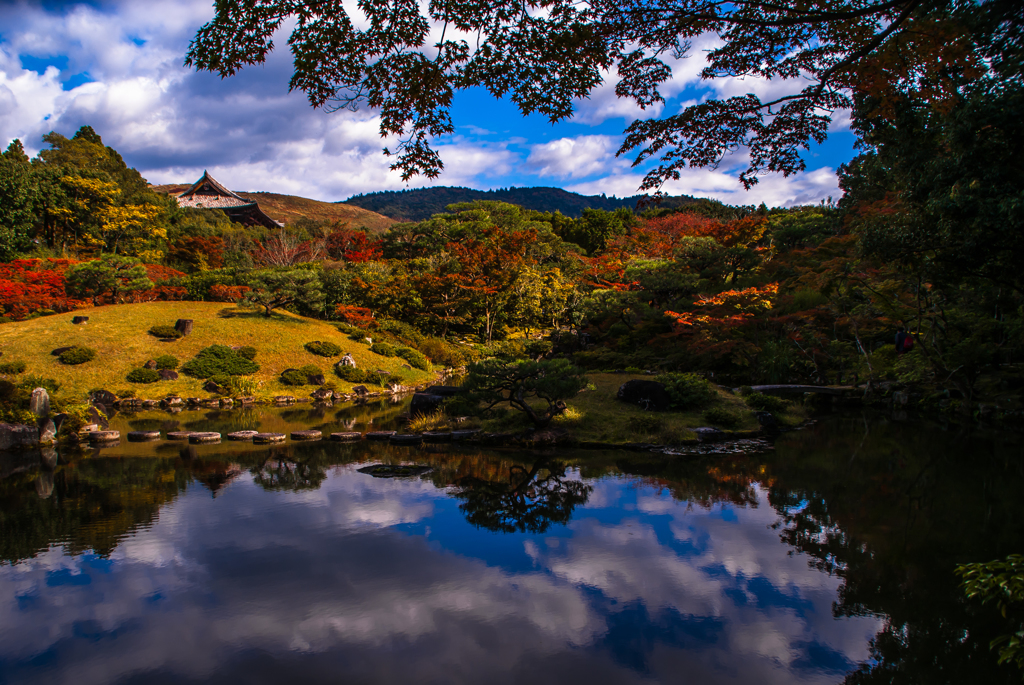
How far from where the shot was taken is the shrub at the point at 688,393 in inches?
482

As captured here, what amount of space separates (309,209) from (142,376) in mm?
87210

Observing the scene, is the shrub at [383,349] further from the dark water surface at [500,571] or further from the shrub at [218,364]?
the dark water surface at [500,571]

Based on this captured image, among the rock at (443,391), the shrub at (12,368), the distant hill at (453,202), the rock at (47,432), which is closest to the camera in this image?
the rock at (47,432)

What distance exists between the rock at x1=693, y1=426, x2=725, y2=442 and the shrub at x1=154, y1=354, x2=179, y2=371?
17.3 metres

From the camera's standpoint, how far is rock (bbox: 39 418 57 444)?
10281mm

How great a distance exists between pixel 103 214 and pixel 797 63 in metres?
36.3

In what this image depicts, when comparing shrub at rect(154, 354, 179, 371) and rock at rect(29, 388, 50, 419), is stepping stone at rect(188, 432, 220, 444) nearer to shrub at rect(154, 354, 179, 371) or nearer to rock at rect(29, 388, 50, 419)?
rock at rect(29, 388, 50, 419)

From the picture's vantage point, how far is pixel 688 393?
12.3 meters

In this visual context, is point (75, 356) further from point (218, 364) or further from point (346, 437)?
point (346, 437)

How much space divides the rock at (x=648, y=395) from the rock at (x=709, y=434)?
1313 millimetres

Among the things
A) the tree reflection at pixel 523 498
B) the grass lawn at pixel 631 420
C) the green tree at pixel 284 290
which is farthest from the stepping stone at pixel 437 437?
the green tree at pixel 284 290

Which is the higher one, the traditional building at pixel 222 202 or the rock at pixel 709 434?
the traditional building at pixel 222 202

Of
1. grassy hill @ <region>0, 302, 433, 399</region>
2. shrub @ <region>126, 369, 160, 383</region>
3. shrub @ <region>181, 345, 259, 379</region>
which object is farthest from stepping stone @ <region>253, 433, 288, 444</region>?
shrub @ <region>126, 369, 160, 383</region>

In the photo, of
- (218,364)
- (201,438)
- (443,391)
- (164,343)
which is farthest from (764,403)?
(164,343)
